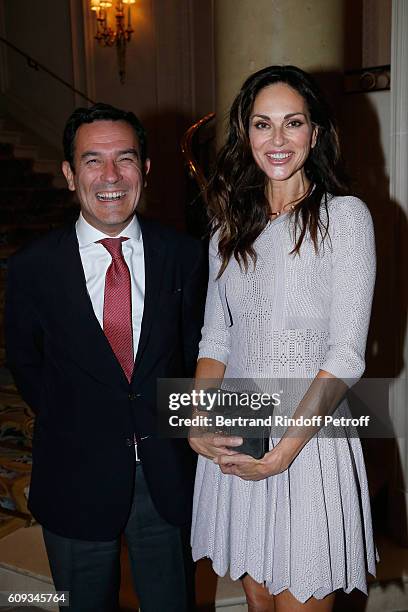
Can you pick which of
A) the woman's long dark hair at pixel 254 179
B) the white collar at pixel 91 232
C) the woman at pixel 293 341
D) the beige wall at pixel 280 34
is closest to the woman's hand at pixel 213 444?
the woman at pixel 293 341

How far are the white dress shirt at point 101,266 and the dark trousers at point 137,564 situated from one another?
0.44 m

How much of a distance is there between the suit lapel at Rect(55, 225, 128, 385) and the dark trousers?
0.31m

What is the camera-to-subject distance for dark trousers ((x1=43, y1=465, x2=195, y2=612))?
1859mm

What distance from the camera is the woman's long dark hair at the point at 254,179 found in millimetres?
1734

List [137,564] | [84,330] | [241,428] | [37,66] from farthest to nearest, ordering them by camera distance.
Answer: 1. [37,66]
2. [137,564]
3. [84,330]
4. [241,428]

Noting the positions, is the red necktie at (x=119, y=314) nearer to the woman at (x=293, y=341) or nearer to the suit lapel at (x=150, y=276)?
the suit lapel at (x=150, y=276)

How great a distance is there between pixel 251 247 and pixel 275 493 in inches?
25.7

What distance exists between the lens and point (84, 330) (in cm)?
182

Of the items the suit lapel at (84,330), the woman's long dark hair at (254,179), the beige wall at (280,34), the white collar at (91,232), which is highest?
the beige wall at (280,34)

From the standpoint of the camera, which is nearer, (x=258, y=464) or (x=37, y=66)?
(x=258, y=464)

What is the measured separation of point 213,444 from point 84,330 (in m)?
0.46

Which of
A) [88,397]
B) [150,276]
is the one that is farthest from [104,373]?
[150,276]

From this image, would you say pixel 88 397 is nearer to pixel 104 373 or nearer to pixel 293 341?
pixel 104 373

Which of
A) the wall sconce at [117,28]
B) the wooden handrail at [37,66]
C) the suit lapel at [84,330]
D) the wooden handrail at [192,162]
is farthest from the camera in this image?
the wooden handrail at [37,66]
